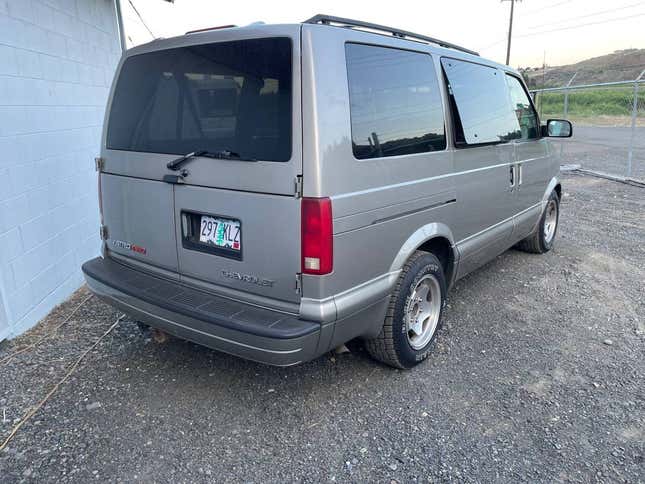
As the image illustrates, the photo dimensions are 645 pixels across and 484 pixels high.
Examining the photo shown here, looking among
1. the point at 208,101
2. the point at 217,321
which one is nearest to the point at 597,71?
the point at 208,101

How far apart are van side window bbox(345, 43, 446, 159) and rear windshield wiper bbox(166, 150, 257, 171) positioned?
63cm

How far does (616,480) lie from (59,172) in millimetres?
4692

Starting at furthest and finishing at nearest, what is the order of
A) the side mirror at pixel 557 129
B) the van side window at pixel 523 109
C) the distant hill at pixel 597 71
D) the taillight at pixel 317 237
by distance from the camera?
the distant hill at pixel 597 71, the side mirror at pixel 557 129, the van side window at pixel 523 109, the taillight at pixel 317 237

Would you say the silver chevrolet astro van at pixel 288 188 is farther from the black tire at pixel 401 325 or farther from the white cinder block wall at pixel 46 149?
the white cinder block wall at pixel 46 149

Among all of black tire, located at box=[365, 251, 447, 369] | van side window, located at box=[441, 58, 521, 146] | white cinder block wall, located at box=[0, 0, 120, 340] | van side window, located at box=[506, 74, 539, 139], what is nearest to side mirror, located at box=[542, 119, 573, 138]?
van side window, located at box=[506, 74, 539, 139]

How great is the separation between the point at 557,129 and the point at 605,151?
12.5 meters

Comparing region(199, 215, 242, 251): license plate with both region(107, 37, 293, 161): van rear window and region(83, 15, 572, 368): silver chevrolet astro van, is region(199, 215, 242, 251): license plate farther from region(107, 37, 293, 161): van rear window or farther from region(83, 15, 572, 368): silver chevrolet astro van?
region(107, 37, 293, 161): van rear window

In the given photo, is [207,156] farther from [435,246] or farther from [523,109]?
[523,109]

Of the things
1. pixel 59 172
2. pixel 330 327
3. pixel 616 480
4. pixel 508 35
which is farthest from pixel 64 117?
pixel 508 35

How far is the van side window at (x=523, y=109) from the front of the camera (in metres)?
4.77

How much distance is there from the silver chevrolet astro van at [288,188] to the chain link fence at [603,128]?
3270mm

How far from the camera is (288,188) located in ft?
8.12

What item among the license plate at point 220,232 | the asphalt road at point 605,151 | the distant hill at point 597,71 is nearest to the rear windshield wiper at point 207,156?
the license plate at point 220,232

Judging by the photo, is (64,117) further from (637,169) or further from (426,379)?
(637,169)
